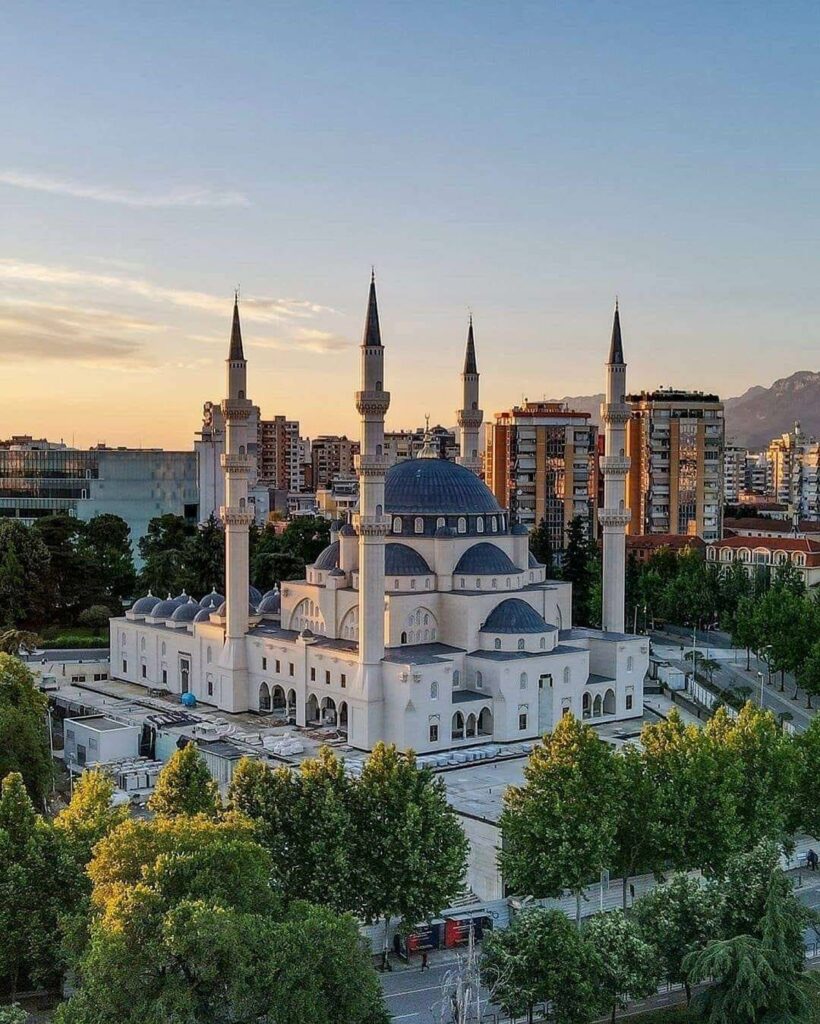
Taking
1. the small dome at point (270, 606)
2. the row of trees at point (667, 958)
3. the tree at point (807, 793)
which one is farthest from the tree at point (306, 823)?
the small dome at point (270, 606)

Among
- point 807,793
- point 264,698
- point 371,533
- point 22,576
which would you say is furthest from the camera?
point 22,576

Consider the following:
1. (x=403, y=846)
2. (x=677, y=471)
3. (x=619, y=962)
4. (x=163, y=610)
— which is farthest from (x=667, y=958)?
(x=677, y=471)

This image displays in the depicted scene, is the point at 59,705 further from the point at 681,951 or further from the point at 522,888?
the point at 681,951

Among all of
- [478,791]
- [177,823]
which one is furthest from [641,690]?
[177,823]

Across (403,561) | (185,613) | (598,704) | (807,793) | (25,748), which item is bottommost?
(598,704)

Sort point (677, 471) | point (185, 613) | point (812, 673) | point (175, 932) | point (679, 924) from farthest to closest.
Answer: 1. point (677, 471)
2. point (185, 613)
3. point (812, 673)
4. point (679, 924)
5. point (175, 932)

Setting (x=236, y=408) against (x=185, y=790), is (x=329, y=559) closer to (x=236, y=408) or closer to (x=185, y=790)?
(x=236, y=408)

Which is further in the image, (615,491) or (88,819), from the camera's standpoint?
(615,491)
